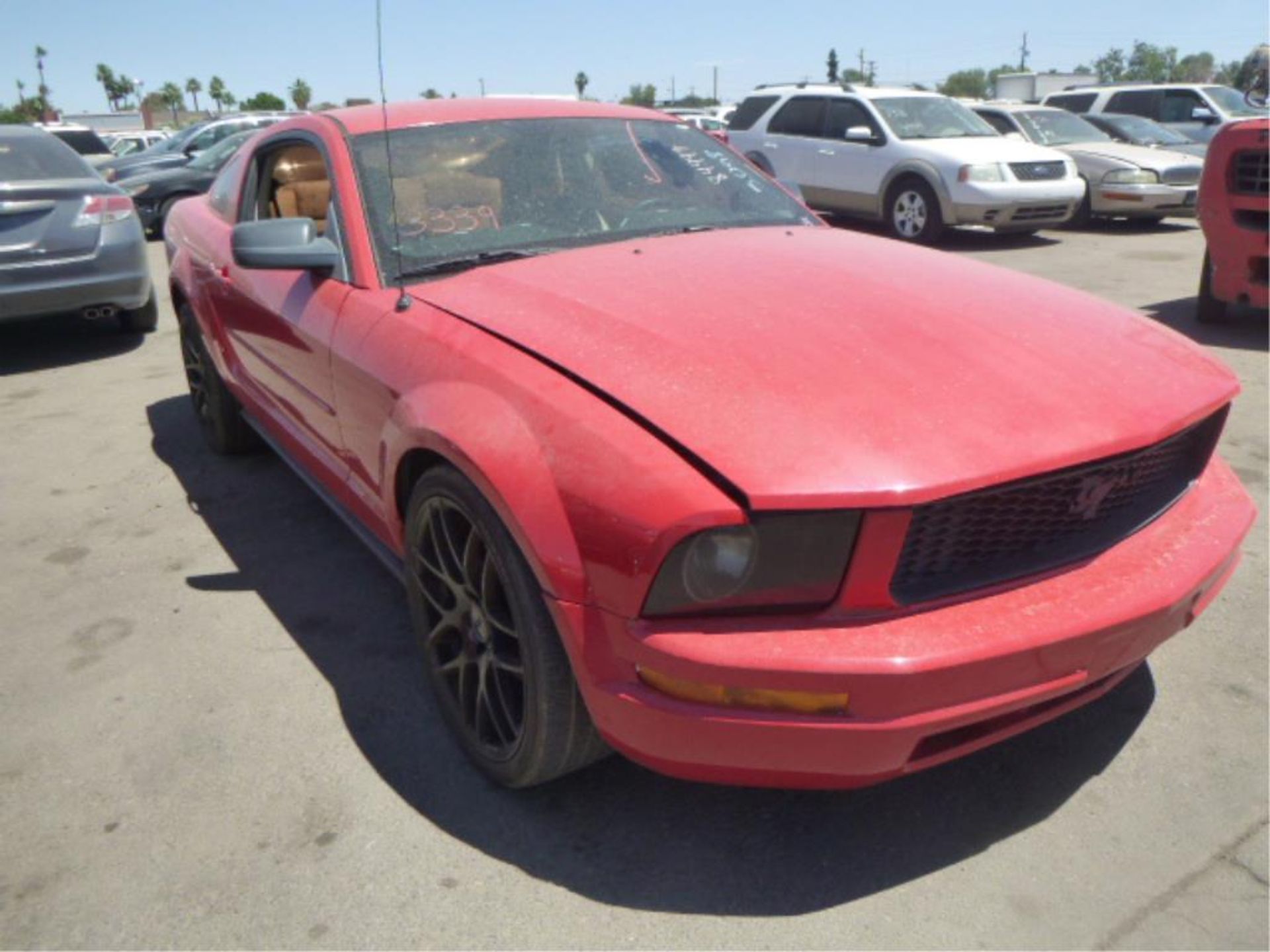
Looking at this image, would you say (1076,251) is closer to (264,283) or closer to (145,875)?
(264,283)

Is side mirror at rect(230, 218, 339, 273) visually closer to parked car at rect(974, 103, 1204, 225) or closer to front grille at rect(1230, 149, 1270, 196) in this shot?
front grille at rect(1230, 149, 1270, 196)

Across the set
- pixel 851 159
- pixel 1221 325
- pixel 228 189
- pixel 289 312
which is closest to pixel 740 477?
pixel 289 312

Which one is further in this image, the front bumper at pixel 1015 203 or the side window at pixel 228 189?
the front bumper at pixel 1015 203

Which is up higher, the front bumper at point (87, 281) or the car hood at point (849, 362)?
the car hood at point (849, 362)

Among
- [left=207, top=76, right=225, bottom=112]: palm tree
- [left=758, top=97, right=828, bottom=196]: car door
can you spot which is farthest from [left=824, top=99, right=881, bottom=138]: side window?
[left=207, top=76, right=225, bottom=112]: palm tree

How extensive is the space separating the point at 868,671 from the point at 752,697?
0.68ft

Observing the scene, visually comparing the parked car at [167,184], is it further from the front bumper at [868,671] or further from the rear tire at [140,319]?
the front bumper at [868,671]

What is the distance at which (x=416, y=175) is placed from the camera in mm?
3092

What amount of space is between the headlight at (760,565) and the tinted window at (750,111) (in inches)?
477

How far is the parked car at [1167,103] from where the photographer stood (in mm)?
15398

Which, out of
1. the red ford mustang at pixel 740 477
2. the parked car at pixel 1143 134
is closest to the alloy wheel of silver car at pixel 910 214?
the parked car at pixel 1143 134

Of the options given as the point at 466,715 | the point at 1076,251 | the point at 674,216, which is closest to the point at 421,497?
the point at 466,715

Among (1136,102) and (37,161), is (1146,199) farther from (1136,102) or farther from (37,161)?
(37,161)

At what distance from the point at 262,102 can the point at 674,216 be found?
69752 millimetres
